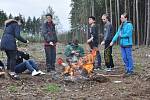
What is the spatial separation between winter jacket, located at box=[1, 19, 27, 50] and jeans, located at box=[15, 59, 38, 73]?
28.7 inches

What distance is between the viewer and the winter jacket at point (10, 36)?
44.8 ft

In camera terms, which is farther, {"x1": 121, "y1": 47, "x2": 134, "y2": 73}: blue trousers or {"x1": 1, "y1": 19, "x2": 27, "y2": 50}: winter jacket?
{"x1": 121, "y1": 47, "x2": 134, "y2": 73}: blue trousers

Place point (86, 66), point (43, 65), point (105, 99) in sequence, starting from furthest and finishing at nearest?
point (43, 65), point (86, 66), point (105, 99)

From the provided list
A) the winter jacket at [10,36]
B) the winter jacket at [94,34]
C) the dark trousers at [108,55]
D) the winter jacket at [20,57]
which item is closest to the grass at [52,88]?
the winter jacket at [10,36]

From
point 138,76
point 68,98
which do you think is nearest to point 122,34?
point 138,76

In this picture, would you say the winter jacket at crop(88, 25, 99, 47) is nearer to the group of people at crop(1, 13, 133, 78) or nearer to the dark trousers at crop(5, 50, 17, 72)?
the group of people at crop(1, 13, 133, 78)

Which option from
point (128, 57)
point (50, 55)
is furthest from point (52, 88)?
point (50, 55)

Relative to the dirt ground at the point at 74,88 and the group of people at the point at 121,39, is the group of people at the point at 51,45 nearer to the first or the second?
the group of people at the point at 121,39

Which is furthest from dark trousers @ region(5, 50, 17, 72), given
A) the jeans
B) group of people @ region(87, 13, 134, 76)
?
group of people @ region(87, 13, 134, 76)

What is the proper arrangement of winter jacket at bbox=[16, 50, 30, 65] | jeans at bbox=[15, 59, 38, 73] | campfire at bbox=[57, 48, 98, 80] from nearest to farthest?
campfire at bbox=[57, 48, 98, 80]
jeans at bbox=[15, 59, 38, 73]
winter jacket at bbox=[16, 50, 30, 65]

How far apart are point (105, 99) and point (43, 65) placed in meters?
7.80

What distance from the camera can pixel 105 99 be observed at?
990 cm

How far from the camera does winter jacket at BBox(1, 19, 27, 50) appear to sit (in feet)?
44.8

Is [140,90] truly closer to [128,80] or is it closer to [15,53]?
[128,80]
